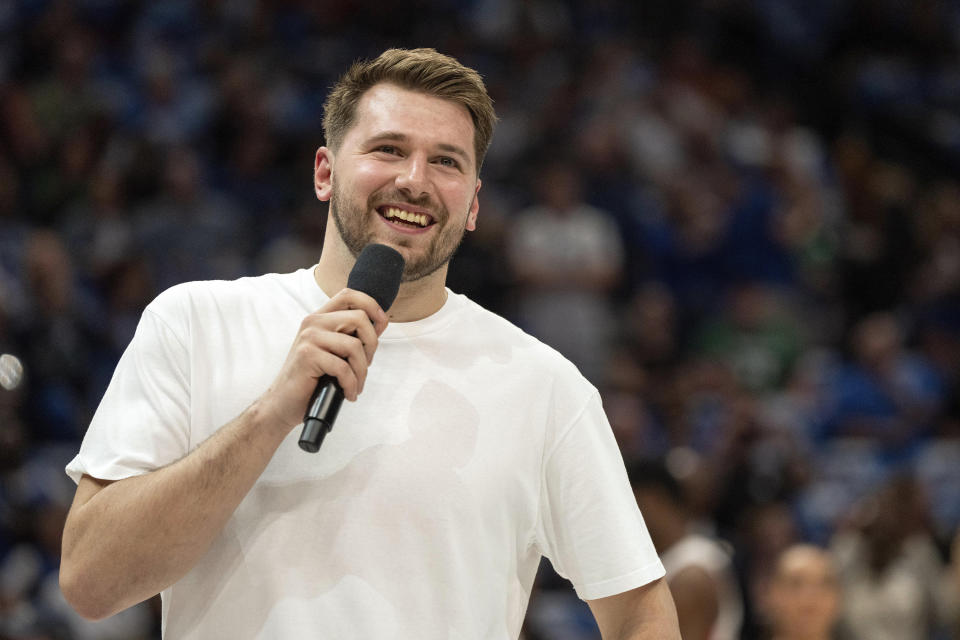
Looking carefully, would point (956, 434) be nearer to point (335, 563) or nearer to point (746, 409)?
point (746, 409)

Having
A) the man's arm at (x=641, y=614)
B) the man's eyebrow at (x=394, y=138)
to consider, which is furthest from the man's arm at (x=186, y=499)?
the man's arm at (x=641, y=614)

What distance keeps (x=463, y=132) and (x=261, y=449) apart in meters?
0.74

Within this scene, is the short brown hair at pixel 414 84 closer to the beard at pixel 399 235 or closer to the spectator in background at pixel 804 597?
the beard at pixel 399 235

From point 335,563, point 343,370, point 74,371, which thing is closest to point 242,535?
point 335,563

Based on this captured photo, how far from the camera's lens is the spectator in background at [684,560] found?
436cm

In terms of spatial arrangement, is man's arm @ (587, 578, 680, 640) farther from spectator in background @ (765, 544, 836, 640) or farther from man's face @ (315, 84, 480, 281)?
spectator in background @ (765, 544, 836, 640)

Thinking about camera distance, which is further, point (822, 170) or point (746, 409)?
point (822, 170)

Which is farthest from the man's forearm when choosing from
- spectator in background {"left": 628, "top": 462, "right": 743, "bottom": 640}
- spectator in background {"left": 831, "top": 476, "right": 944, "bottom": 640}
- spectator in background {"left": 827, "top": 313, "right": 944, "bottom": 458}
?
spectator in background {"left": 827, "top": 313, "right": 944, "bottom": 458}

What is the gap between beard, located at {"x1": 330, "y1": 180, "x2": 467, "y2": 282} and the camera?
85.8 inches

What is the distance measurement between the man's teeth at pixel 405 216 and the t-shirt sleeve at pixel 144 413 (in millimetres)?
414

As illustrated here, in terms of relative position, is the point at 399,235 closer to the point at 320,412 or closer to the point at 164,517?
the point at 320,412

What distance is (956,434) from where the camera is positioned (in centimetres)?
762

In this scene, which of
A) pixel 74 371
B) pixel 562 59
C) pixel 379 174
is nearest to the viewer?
pixel 379 174

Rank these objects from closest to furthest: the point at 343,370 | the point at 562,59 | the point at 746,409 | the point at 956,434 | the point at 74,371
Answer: the point at 343,370 → the point at 74,371 → the point at 746,409 → the point at 956,434 → the point at 562,59
